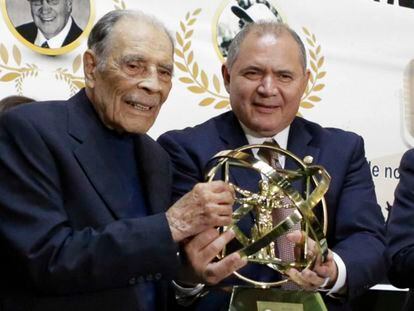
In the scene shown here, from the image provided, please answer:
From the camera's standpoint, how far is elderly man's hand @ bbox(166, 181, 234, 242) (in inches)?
60.9

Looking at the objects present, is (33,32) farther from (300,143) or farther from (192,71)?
(300,143)

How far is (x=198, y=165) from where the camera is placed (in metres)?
2.05

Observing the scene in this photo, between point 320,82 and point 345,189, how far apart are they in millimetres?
796

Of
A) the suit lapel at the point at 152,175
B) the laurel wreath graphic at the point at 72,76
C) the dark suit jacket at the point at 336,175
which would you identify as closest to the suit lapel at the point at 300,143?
the dark suit jacket at the point at 336,175

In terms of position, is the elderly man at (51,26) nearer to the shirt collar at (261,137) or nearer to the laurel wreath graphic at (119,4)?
the laurel wreath graphic at (119,4)

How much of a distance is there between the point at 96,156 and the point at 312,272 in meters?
0.56

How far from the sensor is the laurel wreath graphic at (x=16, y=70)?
2.42 meters

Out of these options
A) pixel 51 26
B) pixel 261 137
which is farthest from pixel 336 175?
pixel 51 26

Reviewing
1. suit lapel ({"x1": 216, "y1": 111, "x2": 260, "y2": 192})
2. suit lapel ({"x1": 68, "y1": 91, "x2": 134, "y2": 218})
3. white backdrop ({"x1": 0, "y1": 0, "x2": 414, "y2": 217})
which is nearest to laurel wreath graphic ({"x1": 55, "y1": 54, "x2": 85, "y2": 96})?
white backdrop ({"x1": 0, "y1": 0, "x2": 414, "y2": 217})

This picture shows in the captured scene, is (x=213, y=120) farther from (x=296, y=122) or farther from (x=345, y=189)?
(x=345, y=189)

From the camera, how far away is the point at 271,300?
1.66m

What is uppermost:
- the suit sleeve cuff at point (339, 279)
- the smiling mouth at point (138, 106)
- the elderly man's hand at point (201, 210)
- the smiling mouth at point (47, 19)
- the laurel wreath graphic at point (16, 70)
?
the smiling mouth at point (47, 19)

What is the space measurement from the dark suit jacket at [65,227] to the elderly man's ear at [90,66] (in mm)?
133

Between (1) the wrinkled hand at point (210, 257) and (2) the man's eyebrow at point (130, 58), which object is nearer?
(1) the wrinkled hand at point (210, 257)
